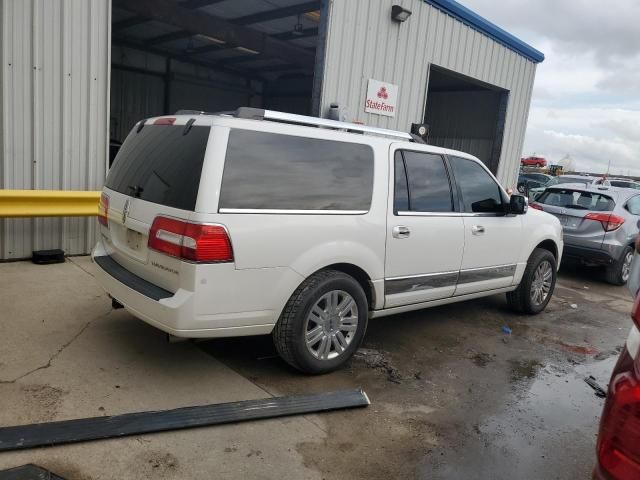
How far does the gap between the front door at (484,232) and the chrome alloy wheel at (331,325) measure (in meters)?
1.47

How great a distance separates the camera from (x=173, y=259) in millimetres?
3203

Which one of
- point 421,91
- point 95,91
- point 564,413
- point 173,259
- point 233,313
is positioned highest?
point 421,91

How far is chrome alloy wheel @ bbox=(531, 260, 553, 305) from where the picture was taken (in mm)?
5992

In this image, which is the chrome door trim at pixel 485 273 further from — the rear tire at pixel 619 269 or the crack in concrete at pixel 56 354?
the rear tire at pixel 619 269

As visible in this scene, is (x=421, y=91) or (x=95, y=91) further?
(x=421, y=91)

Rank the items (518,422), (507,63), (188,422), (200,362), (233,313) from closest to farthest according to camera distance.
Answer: (188,422), (233,313), (518,422), (200,362), (507,63)

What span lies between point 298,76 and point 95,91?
13.0 meters

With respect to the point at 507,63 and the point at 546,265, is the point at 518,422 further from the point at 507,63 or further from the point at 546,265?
the point at 507,63

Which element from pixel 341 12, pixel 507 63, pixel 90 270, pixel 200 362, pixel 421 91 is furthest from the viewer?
pixel 507 63

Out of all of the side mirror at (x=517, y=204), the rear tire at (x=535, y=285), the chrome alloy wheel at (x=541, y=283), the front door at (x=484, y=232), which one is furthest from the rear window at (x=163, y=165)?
the chrome alloy wheel at (x=541, y=283)

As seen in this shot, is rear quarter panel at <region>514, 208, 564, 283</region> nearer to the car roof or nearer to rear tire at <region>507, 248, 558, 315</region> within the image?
rear tire at <region>507, 248, 558, 315</region>

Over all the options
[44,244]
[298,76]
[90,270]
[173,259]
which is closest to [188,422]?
[173,259]

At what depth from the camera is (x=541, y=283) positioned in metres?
6.11

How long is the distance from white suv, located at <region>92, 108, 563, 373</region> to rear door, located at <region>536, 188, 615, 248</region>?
14.9ft
